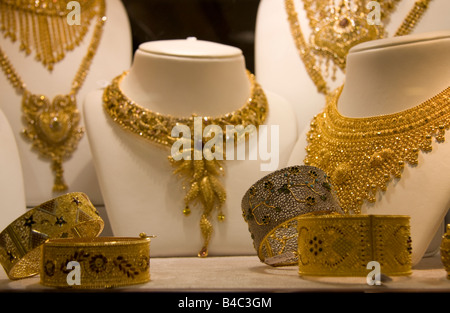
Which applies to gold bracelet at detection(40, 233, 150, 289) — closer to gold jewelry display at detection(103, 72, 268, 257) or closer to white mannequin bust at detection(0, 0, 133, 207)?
gold jewelry display at detection(103, 72, 268, 257)

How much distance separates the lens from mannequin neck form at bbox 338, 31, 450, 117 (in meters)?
1.22

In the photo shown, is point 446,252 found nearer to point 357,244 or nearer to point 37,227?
point 357,244

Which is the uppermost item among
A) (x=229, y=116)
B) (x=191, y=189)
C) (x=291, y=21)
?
(x=291, y=21)

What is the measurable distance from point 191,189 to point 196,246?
134 mm

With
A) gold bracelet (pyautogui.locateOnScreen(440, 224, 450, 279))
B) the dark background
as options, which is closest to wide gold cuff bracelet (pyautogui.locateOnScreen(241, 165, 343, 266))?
gold bracelet (pyautogui.locateOnScreen(440, 224, 450, 279))

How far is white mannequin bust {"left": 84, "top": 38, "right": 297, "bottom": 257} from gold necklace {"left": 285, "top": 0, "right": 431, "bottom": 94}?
254 mm

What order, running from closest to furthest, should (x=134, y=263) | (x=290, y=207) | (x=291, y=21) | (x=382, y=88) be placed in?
(x=134, y=263) → (x=290, y=207) → (x=382, y=88) → (x=291, y=21)

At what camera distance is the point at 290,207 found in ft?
3.59

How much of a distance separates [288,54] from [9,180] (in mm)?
826

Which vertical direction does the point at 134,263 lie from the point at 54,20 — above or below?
below

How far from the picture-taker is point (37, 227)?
1042 mm

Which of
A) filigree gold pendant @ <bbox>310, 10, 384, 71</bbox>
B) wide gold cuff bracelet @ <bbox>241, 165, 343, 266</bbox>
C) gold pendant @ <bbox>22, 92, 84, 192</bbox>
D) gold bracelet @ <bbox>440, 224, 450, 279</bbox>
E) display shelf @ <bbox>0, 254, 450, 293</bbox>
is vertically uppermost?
filigree gold pendant @ <bbox>310, 10, 384, 71</bbox>
